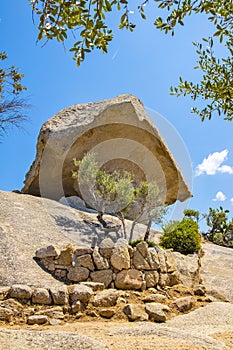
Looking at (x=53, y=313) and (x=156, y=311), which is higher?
(x=156, y=311)

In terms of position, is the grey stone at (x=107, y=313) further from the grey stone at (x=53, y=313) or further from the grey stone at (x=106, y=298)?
the grey stone at (x=53, y=313)

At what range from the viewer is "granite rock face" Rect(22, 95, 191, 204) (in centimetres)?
1634

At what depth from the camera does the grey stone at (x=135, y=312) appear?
6055 mm

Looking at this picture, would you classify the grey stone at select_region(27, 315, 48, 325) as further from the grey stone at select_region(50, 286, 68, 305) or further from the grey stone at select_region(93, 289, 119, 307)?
the grey stone at select_region(93, 289, 119, 307)

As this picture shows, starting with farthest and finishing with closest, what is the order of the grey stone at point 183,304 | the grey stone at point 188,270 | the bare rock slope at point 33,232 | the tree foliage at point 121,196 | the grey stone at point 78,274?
the tree foliage at point 121,196 < the grey stone at point 188,270 < the grey stone at point 78,274 < the bare rock slope at point 33,232 < the grey stone at point 183,304

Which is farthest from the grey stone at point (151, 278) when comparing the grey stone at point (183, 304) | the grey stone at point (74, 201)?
the grey stone at point (74, 201)

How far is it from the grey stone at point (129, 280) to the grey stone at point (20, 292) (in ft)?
7.31

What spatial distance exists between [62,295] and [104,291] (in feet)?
3.16

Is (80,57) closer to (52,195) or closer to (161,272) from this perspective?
(161,272)

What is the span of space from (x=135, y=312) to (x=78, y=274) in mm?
1924

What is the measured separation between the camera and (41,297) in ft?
20.7

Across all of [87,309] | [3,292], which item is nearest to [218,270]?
[87,309]

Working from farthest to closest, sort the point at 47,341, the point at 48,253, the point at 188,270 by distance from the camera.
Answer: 1. the point at 188,270
2. the point at 48,253
3. the point at 47,341

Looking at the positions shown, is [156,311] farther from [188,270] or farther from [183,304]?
→ [188,270]
